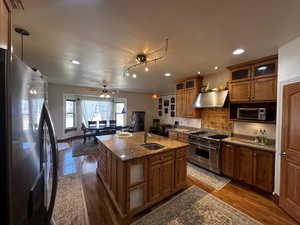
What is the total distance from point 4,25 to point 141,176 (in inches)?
86.3

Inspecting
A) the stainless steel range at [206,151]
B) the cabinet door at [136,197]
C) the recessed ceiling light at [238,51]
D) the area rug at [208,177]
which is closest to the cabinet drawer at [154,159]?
the cabinet door at [136,197]

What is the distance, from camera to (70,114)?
6793 mm

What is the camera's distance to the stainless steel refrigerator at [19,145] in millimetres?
536

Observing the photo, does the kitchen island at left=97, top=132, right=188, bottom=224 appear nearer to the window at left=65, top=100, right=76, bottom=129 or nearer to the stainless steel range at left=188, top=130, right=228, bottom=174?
the stainless steel range at left=188, top=130, right=228, bottom=174

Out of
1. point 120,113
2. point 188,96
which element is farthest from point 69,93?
point 188,96

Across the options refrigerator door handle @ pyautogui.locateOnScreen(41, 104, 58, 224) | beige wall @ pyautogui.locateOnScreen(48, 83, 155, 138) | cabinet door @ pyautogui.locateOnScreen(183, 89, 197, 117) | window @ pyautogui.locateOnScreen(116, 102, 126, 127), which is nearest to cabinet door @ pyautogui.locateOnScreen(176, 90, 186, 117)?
cabinet door @ pyautogui.locateOnScreen(183, 89, 197, 117)

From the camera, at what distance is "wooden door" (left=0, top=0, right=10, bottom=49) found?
81cm

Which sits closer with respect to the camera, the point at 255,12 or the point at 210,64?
the point at 255,12

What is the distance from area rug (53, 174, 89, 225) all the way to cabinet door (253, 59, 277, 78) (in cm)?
424

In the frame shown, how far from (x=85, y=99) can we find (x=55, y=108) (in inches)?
64.4

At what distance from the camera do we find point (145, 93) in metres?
8.59

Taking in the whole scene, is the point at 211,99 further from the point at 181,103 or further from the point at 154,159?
the point at 154,159

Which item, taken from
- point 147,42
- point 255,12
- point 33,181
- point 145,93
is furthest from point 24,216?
point 145,93

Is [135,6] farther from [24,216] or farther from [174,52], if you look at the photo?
[24,216]
